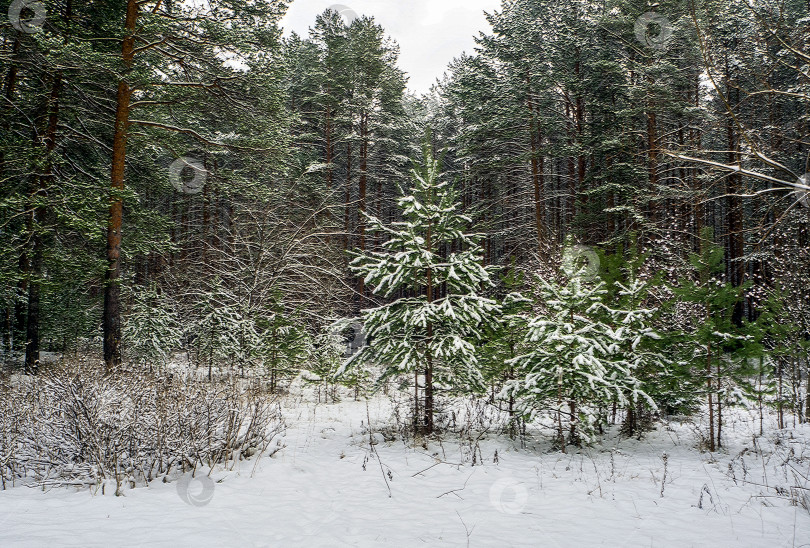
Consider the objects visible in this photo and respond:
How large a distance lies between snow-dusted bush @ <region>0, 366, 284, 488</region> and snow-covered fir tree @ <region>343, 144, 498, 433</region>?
8.29 feet

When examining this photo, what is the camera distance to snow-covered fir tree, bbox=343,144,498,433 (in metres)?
7.56

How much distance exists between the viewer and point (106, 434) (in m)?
5.39

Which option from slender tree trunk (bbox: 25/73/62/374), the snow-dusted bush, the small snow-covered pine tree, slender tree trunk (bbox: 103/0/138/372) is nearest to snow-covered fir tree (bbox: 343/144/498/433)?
the snow-dusted bush

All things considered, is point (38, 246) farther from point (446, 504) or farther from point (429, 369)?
point (446, 504)

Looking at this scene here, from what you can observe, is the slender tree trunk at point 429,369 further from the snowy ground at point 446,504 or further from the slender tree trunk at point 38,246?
the slender tree trunk at point 38,246

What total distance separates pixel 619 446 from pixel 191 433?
7.21 metres

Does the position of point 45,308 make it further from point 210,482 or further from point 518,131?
point 518,131

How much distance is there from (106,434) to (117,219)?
6.73 meters

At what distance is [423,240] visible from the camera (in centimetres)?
780

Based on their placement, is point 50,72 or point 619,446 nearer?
point 619,446

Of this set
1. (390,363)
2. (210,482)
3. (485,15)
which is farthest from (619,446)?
(485,15)

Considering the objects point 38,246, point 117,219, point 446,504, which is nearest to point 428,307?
point 446,504

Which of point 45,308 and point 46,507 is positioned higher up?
point 45,308

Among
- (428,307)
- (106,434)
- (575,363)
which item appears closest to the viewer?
(106,434)
